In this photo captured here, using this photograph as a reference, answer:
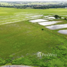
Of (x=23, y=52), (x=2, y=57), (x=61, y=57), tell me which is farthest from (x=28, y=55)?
(x=61, y=57)

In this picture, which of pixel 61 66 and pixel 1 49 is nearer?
pixel 61 66

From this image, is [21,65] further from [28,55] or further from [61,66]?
[61,66]

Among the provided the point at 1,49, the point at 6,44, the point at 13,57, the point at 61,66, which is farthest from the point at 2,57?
the point at 61,66

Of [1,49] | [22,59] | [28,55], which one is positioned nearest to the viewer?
[22,59]

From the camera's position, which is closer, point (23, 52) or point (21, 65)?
point (21, 65)

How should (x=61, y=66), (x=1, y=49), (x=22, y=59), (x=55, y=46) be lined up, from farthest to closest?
(x=55, y=46), (x=1, y=49), (x=22, y=59), (x=61, y=66)

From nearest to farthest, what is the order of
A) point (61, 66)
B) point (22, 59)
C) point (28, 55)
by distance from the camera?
point (61, 66), point (22, 59), point (28, 55)

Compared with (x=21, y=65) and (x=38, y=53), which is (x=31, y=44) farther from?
(x=21, y=65)

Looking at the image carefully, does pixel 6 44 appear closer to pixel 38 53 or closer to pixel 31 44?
pixel 31 44

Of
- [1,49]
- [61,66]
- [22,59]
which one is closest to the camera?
[61,66]
